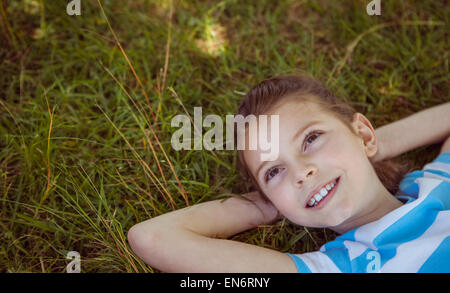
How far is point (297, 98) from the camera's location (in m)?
1.65

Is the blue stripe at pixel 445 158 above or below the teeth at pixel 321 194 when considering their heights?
above

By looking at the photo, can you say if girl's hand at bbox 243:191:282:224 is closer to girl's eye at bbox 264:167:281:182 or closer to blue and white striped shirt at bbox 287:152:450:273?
girl's eye at bbox 264:167:281:182

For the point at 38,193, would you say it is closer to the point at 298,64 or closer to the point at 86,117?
the point at 86,117

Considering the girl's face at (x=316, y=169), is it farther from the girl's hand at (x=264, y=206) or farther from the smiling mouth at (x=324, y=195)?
the girl's hand at (x=264, y=206)

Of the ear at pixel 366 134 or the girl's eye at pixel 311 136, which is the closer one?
the girl's eye at pixel 311 136

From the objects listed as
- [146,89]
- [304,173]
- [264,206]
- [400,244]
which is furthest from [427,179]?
[146,89]

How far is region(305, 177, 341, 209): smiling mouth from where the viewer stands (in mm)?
1475

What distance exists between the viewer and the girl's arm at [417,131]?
1.99 metres

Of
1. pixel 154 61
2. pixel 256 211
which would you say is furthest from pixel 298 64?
pixel 256 211

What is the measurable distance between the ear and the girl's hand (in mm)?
528

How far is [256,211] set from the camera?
1.81 m

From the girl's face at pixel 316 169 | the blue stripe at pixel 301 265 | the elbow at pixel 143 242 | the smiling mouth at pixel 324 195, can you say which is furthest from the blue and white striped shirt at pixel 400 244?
the elbow at pixel 143 242

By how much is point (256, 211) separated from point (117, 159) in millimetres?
798

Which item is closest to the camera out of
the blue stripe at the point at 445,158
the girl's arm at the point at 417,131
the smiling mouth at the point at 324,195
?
the smiling mouth at the point at 324,195
